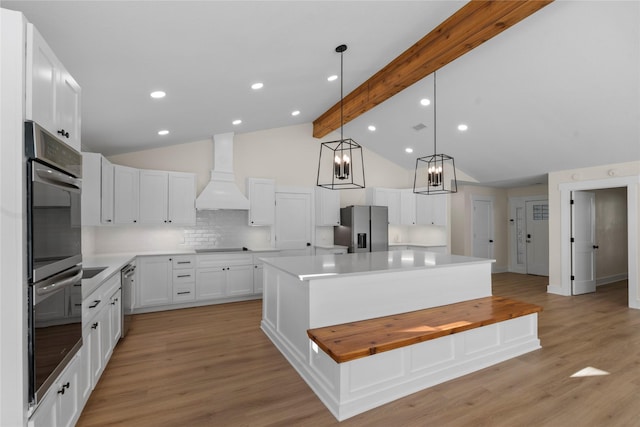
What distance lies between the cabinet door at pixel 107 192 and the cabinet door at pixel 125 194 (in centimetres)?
10

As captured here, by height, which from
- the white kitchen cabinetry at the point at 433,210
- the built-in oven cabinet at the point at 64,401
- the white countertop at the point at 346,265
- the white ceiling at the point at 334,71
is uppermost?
the white ceiling at the point at 334,71

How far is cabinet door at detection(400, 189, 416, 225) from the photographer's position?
285 inches

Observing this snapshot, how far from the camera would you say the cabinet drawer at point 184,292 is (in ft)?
16.1

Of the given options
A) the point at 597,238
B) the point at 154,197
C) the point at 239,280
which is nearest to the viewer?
the point at 154,197

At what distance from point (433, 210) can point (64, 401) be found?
694 cm

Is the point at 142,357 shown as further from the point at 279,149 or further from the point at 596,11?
the point at 596,11

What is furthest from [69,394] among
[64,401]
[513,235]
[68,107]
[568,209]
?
[513,235]

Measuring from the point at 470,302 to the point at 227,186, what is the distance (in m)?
4.11

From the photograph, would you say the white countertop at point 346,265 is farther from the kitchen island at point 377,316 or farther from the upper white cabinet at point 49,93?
the upper white cabinet at point 49,93

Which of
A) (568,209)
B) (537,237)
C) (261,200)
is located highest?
(261,200)

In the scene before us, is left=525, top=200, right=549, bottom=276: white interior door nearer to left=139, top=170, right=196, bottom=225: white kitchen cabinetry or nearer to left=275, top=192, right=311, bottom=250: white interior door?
left=275, top=192, right=311, bottom=250: white interior door

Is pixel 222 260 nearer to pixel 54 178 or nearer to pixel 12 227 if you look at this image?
pixel 54 178

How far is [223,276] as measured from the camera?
5.23 metres

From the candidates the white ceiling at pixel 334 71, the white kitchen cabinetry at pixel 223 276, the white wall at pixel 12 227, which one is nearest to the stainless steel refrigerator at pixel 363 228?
the white ceiling at pixel 334 71
